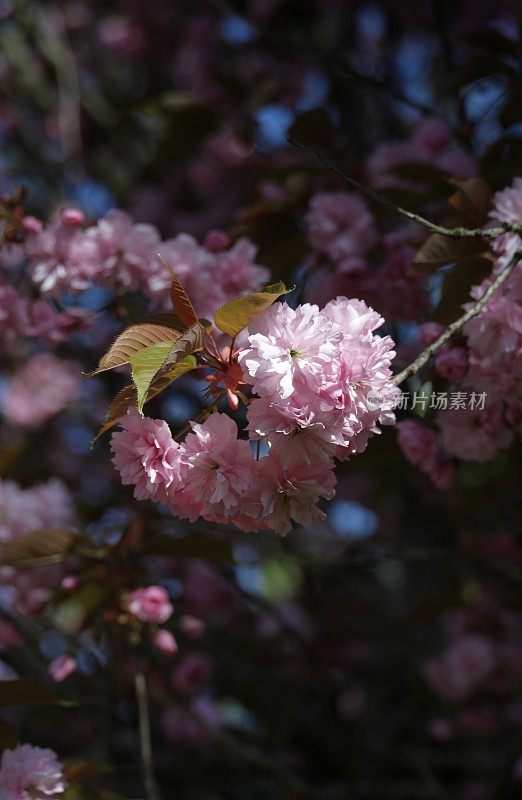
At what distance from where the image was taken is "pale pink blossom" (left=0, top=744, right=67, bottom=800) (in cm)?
125

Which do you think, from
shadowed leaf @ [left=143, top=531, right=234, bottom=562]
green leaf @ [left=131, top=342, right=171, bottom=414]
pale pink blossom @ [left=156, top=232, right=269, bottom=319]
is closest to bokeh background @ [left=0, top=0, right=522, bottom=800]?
shadowed leaf @ [left=143, top=531, right=234, bottom=562]

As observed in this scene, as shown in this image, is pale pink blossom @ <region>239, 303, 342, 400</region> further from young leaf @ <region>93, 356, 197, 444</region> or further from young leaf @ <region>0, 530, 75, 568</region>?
young leaf @ <region>0, 530, 75, 568</region>

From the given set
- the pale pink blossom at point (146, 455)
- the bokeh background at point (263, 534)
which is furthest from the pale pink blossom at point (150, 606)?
the pale pink blossom at point (146, 455)

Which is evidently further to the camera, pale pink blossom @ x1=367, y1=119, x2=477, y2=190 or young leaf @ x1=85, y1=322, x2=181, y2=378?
pale pink blossom @ x1=367, y1=119, x2=477, y2=190

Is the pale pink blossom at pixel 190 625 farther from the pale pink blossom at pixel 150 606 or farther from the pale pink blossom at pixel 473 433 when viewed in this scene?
the pale pink blossom at pixel 473 433

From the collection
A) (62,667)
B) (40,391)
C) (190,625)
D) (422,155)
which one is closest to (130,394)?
(62,667)

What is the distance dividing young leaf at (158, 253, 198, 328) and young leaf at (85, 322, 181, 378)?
2 centimetres

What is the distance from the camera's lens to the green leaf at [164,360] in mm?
966

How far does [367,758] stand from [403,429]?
173cm

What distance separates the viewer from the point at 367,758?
112 inches

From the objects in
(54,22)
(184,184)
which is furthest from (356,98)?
(54,22)

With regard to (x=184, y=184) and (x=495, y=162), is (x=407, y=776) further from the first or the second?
(x=184, y=184)

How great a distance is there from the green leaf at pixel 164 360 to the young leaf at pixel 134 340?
1.0 inches

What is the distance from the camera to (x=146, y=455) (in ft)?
3.46
